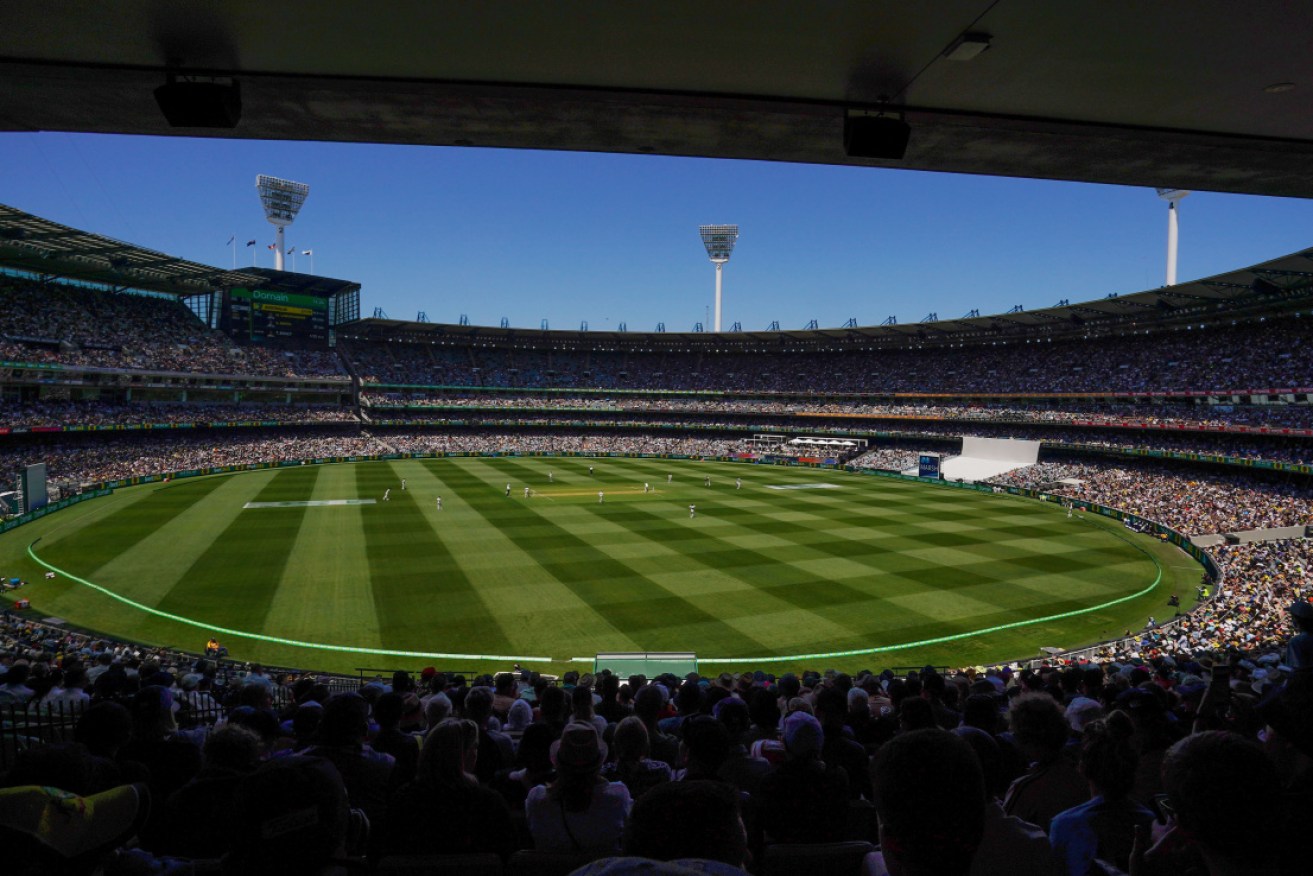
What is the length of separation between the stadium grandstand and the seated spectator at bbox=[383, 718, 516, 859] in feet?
0.05

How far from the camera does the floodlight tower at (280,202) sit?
87.2 m

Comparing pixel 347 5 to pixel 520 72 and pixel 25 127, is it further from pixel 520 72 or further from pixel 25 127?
pixel 25 127

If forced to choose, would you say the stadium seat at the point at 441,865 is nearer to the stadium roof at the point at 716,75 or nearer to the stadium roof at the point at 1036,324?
the stadium roof at the point at 716,75

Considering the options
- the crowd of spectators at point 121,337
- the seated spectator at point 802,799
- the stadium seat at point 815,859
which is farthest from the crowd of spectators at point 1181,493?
the crowd of spectators at point 121,337

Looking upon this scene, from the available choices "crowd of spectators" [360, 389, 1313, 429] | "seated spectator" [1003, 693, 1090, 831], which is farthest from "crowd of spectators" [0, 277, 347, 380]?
"seated spectator" [1003, 693, 1090, 831]

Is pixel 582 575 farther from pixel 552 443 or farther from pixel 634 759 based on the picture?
pixel 552 443

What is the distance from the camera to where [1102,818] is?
3.01 m

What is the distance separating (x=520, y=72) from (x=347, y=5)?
Answer: 1.38 metres

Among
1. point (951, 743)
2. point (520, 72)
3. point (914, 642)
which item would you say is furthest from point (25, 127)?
point (914, 642)

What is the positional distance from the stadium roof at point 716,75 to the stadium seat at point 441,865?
16.2ft

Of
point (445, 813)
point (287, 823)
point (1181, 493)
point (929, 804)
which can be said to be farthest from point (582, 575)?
point (1181, 493)

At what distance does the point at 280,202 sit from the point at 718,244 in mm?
64485

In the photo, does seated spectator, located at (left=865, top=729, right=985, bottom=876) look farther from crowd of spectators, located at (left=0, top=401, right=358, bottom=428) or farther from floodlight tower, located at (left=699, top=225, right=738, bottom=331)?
floodlight tower, located at (left=699, top=225, right=738, bottom=331)

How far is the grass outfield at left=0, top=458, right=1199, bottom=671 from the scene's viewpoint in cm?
2020
